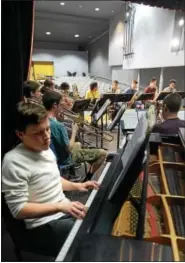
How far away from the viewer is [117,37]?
11.2m

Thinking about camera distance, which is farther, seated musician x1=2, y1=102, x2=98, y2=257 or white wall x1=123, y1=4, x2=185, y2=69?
white wall x1=123, y1=4, x2=185, y2=69

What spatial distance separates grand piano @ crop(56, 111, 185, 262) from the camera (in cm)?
82

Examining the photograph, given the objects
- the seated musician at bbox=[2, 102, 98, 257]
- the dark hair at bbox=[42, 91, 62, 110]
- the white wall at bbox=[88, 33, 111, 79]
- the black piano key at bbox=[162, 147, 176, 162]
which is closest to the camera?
Result: the seated musician at bbox=[2, 102, 98, 257]

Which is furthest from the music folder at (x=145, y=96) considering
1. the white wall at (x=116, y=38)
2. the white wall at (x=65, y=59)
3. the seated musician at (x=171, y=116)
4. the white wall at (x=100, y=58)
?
the white wall at (x=65, y=59)

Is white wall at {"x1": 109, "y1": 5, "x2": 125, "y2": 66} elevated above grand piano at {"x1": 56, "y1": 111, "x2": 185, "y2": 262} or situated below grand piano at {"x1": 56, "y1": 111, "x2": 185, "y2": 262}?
above

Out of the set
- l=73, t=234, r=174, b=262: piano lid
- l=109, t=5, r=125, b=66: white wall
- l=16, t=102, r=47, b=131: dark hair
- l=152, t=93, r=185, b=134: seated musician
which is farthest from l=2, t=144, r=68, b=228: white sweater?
l=109, t=5, r=125, b=66: white wall

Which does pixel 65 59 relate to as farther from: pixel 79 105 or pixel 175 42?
pixel 79 105

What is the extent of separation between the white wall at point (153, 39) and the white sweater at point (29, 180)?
5.08 m

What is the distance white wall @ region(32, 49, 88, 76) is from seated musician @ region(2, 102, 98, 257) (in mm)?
14906

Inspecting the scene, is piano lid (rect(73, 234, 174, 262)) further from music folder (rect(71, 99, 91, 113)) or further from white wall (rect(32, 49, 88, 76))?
white wall (rect(32, 49, 88, 76))

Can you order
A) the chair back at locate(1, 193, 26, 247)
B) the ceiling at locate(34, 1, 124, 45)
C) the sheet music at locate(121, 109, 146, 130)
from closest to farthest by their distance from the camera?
the chair back at locate(1, 193, 26, 247) → the sheet music at locate(121, 109, 146, 130) → the ceiling at locate(34, 1, 124, 45)

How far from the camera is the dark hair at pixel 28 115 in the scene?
1.18 meters

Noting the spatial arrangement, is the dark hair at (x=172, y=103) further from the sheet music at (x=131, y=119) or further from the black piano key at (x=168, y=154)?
the black piano key at (x=168, y=154)

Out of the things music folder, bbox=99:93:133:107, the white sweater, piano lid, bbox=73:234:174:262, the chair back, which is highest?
music folder, bbox=99:93:133:107
